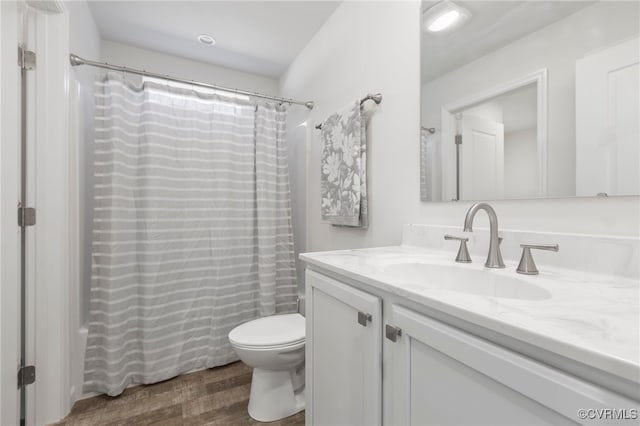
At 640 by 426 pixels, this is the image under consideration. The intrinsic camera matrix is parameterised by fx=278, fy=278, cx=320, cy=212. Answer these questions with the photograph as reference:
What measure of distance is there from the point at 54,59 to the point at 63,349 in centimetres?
139

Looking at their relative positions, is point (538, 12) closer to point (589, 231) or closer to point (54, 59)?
point (589, 231)

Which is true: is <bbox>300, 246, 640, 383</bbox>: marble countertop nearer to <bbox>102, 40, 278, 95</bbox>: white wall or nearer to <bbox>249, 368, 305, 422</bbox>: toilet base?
<bbox>249, 368, 305, 422</bbox>: toilet base

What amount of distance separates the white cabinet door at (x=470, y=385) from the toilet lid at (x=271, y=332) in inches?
31.3

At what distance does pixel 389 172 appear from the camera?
1395 mm

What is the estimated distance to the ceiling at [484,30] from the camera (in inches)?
33.5

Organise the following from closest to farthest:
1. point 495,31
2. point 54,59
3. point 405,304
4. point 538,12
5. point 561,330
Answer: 1. point 561,330
2. point 405,304
3. point 538,12
4. point 495,31
5. point 54,59

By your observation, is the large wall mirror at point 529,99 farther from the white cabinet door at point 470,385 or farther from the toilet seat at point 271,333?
the toilet seat at point 271,333

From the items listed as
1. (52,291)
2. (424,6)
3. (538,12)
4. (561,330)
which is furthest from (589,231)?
(52,291)

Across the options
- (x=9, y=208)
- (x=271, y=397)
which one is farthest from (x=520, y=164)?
(x=9, y=208)

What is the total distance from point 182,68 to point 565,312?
111 inches

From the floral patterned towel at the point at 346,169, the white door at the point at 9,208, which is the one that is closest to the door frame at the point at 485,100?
the floral patterned towel at the point at 346,169

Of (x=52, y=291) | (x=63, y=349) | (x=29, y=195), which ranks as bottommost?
(x=63, y=349)

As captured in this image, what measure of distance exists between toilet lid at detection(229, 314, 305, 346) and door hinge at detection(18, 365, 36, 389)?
2.95ft

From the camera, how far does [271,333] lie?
59.0 inches
